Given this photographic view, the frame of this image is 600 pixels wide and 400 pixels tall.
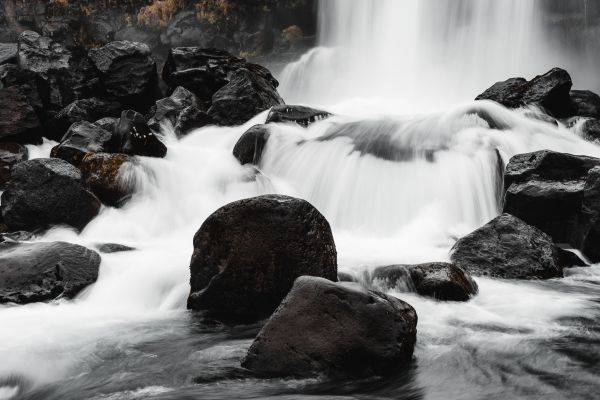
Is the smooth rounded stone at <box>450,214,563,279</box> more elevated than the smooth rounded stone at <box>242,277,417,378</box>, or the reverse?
the smooth rounded stone at <box>242,277,417,378</box>

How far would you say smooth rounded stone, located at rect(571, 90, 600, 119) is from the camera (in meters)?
12.6

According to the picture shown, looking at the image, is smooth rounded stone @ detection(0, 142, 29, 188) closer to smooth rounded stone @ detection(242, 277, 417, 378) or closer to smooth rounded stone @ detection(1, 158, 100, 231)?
smooth rounded stone @ detection(1, 158, 100, 231)

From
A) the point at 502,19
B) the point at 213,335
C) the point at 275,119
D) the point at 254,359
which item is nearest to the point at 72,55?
the point at 275,119

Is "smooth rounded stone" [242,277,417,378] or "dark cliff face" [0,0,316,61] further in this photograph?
"dark cliff face" [0,0,316,61]

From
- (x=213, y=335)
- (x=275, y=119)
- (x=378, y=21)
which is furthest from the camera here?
(x=378, y=21)

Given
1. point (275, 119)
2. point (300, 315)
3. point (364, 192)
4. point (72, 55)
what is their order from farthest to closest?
point (72, 55) < point (275, 119) < point (364, 192) < point (300, 315)

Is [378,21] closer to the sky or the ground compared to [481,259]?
closer to the sky

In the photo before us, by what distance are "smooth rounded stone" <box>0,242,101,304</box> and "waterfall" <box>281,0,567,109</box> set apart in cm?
1330

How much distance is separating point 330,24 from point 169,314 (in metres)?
20.6

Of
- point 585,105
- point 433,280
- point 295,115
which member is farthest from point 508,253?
point 585,105

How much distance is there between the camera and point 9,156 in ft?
34.9

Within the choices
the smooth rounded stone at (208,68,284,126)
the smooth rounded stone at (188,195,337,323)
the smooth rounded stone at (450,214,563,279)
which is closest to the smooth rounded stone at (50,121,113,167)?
the smooth rounded stone at (208,68,284,126)

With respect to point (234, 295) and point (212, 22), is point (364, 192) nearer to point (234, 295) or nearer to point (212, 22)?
point (234, 295)

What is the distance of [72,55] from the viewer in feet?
47.2
